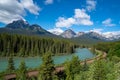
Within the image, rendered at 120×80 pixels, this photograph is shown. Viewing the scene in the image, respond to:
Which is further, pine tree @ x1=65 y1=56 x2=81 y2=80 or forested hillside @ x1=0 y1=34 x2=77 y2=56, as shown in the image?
forested hillside @ x1=0 y1=34 x2=77 y2=56

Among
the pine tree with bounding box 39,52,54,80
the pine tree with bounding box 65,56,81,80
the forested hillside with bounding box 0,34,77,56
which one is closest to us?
the pine tree with bounding box 39,52,54,80

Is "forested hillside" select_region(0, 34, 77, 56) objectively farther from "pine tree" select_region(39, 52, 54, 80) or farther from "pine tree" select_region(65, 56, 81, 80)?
"pine tree" select_region(39, 52, 54, 80)

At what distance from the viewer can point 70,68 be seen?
57594 mm

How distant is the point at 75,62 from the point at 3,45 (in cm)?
9924

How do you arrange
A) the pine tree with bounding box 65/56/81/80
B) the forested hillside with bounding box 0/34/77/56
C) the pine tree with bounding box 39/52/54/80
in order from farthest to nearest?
the forested hillside with bounding box 0/34/77/56, the pine tree with bounding box 65/56/81/80, the pine tree with bounding box 39/52/54/80

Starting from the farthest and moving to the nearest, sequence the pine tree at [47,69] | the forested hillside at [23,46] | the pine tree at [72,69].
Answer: the forested hillside at [23,46]
the pine tree at [72,69]
the pine tree at [47,69]

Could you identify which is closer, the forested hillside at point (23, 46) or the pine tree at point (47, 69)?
the pine tree at point (47, 69)

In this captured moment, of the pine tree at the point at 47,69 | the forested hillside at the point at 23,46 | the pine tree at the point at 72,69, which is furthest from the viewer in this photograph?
the forested hillside at the point at 23,46

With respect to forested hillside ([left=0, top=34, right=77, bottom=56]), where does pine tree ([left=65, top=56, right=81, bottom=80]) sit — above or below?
below

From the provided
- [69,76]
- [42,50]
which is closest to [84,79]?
[69,76]

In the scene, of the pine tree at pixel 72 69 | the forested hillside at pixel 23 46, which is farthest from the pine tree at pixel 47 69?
the forested hillside at pixel 23 46

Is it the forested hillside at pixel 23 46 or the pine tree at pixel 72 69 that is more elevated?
the forested hillside at pixel 23 46

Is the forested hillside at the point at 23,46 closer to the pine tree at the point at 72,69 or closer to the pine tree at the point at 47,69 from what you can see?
the pine tree at the point at 72,69

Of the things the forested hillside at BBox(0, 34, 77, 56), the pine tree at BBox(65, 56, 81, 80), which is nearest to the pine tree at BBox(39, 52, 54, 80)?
the pine tree at BBox(65, 56, 81, 80)
